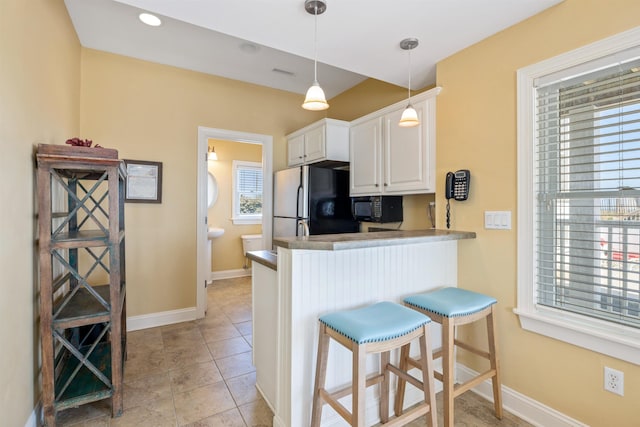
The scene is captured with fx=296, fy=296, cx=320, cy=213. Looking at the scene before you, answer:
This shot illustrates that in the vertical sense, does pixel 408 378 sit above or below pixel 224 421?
above

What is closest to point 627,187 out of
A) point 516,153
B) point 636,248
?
point 636,248

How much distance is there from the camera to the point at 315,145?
3.28 metres

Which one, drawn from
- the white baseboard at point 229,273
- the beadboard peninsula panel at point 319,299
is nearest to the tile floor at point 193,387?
the beadboard peninsula panel at point 319,299

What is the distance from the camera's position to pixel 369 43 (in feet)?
6.88

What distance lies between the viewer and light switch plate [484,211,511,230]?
1898 mm

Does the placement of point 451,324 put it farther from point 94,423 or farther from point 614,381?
point 94,423

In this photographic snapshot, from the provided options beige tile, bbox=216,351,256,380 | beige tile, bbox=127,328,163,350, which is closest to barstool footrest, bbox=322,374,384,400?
beige tile, bbox=216,351,256,380

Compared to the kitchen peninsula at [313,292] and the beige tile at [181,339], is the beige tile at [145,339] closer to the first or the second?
the beige tile at [181,339]

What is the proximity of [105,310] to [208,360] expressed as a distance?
990 millimetres

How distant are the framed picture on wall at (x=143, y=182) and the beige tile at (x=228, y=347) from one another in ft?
5.31

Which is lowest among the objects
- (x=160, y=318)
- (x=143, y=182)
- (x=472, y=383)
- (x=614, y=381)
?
(x=160, y=318)

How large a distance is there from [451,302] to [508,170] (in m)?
0.92

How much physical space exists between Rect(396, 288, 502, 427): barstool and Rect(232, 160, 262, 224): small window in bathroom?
13.6ft

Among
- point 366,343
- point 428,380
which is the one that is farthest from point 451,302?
point 366,343
